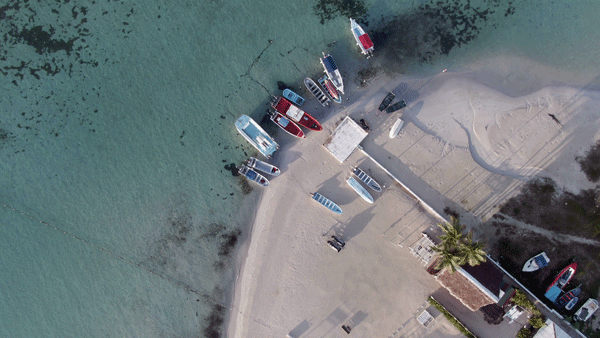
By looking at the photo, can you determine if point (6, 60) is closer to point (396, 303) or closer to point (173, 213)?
point (173, 213)

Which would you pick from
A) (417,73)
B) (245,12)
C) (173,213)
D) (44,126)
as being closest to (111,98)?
(44,126)

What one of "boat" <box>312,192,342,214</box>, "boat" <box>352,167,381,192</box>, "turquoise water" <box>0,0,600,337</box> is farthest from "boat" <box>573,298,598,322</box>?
"boat" <box>312,192,342,214</box>

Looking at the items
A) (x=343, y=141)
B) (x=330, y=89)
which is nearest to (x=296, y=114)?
(x=330, y=89)

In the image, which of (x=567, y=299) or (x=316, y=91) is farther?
(x=316, y=91)

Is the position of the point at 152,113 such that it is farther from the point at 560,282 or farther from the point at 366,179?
the point at 560,282

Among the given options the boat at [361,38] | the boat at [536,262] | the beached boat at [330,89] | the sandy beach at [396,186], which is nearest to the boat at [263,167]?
the sandy beach at [396,186]

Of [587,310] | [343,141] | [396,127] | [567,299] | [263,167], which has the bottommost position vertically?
[587,310]
